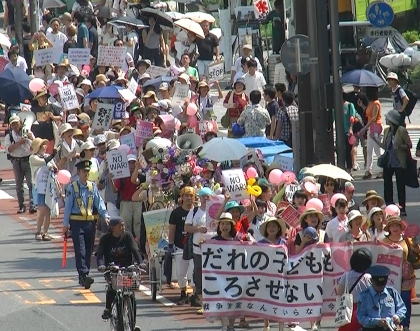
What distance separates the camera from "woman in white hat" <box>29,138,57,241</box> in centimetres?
2248

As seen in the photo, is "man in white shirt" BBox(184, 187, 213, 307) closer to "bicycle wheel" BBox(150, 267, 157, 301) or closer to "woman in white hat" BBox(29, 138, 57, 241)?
"bicycle wheel" BBox(150, 267, 157, 301)

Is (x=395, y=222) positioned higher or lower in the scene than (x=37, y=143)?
lower

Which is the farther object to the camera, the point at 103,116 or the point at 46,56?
the point at 46,56

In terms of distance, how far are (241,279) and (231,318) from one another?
51cm

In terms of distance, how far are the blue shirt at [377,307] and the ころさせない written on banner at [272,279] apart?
2.16 meters

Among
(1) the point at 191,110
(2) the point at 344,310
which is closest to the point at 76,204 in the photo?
(2) the point at 344,310

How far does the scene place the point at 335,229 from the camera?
17156 millimetres

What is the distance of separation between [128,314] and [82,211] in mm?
3356

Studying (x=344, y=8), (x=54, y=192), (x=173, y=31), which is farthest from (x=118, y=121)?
(x=344, y=8)

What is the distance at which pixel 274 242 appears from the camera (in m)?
16.1

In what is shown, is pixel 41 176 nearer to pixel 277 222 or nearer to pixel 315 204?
pixel 315 204

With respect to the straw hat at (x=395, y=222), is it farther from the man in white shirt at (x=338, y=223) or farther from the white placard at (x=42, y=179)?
the white placard at (x=42, y=179)

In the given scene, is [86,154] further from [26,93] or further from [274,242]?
[26,93]

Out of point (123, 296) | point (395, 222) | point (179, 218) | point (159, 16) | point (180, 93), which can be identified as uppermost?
point (159, 16)
